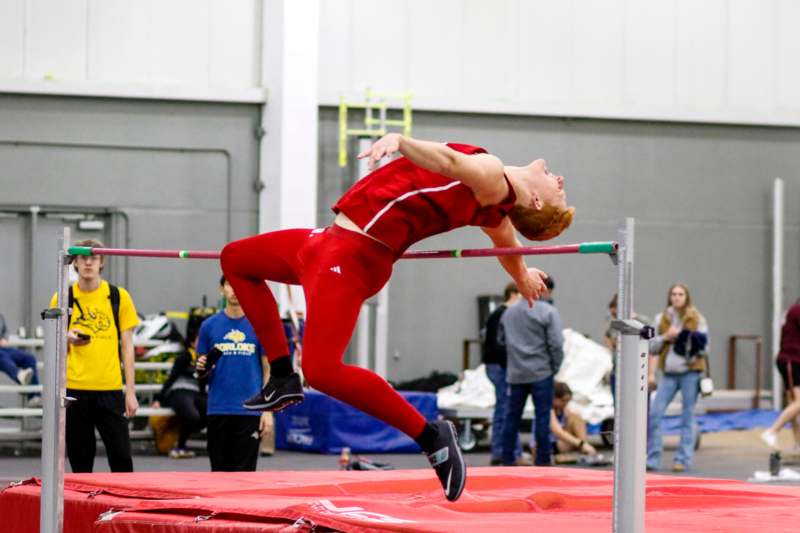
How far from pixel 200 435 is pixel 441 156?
29.1ft

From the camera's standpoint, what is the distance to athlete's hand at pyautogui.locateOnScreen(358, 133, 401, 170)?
12.1 ft

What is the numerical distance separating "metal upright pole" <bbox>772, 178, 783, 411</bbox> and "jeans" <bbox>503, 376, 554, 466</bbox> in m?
6.63

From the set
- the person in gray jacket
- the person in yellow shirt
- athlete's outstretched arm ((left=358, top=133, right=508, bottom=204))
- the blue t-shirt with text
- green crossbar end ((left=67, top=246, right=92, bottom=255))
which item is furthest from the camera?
the person in gray jacket

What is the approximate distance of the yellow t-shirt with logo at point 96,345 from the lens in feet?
21.1

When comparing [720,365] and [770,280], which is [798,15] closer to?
[770,280]

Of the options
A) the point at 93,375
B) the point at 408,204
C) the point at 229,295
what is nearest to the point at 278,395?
the point at 408,204

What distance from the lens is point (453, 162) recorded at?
4012 mm

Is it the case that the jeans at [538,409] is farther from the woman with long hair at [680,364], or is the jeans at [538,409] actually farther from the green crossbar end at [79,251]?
the green crossbar end at [79,251]

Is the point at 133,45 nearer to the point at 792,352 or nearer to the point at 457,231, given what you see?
the point at 457,231

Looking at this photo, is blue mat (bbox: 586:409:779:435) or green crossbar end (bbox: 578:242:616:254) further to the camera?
blue mat (bbox: 586:409:779:435)

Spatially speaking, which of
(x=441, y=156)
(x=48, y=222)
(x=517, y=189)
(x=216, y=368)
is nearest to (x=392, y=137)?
(x=441, y=156)

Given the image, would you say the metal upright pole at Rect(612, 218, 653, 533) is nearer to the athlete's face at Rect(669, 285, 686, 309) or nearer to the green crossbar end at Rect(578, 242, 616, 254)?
the green crossbar end at Rect(578, 242, 616, 254)

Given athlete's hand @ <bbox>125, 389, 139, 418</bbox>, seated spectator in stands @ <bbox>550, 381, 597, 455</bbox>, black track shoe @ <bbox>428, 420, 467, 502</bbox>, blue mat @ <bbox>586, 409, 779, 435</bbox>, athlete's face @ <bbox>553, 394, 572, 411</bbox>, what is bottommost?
blue mat @ <bbox>586, 409, 779, 435</bbox>

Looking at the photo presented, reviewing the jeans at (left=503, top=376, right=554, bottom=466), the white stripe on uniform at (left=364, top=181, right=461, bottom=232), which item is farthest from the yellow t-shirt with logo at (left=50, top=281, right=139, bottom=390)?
the jeans at (left=503, top=376, right=554, bottom=466)
